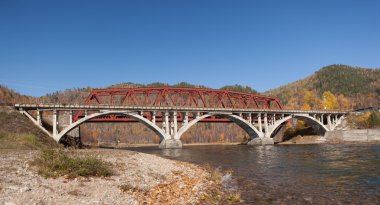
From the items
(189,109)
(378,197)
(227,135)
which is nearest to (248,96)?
(189,109)

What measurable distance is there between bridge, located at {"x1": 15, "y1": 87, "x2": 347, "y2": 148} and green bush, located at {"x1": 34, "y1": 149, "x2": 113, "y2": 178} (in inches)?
1515

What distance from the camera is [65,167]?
14.8 m

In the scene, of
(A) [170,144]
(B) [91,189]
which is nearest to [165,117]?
(A) [170,144]

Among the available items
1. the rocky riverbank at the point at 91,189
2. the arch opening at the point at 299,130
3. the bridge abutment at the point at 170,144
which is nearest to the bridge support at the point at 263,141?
the arch opening at the point at 299,130

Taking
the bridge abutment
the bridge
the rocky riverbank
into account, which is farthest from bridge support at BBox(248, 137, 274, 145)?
the rocky riverbank

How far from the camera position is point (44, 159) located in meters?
15.6

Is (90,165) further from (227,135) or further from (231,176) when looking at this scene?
(227,135)

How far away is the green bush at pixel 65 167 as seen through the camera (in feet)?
46.2

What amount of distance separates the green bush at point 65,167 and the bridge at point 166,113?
Answer: 38489 millimetres

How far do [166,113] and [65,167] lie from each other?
54.7 meters

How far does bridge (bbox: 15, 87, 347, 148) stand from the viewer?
56344 millimetres

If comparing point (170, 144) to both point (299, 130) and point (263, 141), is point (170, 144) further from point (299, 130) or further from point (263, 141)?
point (299, 130)

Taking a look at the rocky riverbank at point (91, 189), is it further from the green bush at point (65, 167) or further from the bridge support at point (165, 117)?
the bridge support at point (165, 117)

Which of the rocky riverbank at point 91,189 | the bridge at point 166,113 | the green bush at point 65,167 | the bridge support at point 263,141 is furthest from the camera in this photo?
the bridge support at point 263,141
